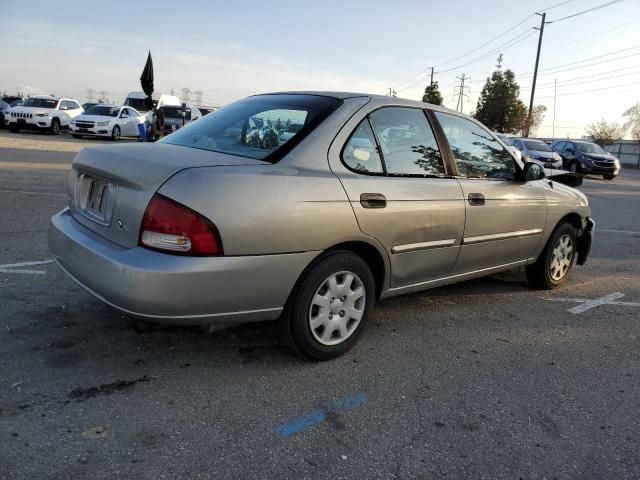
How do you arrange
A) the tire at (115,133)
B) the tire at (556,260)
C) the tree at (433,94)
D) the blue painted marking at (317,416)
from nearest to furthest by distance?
the blue painted marking at (317,416) < the tire at (556,260) < the tire at (115,133) < the tree at (433,94)

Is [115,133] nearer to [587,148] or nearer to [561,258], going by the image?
[587,148]

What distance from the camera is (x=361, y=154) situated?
11.0 ft

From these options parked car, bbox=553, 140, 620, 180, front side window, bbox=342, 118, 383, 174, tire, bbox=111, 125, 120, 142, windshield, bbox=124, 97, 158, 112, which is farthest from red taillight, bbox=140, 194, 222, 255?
windshield, bbox=124, 97, 158, 112

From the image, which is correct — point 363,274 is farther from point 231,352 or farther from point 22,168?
point 22,168

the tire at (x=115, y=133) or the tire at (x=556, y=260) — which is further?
the tire at (x=115, y=133)

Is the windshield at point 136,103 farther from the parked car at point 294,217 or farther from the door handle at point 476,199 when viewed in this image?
the door handle at point 476,199

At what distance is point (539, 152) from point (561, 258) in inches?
720

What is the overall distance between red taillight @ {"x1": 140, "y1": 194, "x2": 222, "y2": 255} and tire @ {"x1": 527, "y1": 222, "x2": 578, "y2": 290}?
3466 mm

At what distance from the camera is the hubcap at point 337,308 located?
3.16 meters

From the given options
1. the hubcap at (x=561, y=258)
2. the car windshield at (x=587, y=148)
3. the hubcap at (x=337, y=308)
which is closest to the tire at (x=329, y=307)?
the hubcap at (x=337, y=308)

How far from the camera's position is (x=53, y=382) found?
2836mm

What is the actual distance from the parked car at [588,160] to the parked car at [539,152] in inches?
43.7

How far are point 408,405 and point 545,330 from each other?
1.78 m

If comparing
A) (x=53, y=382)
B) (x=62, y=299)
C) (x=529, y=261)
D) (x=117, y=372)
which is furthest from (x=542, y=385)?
(x=62, y=299)
